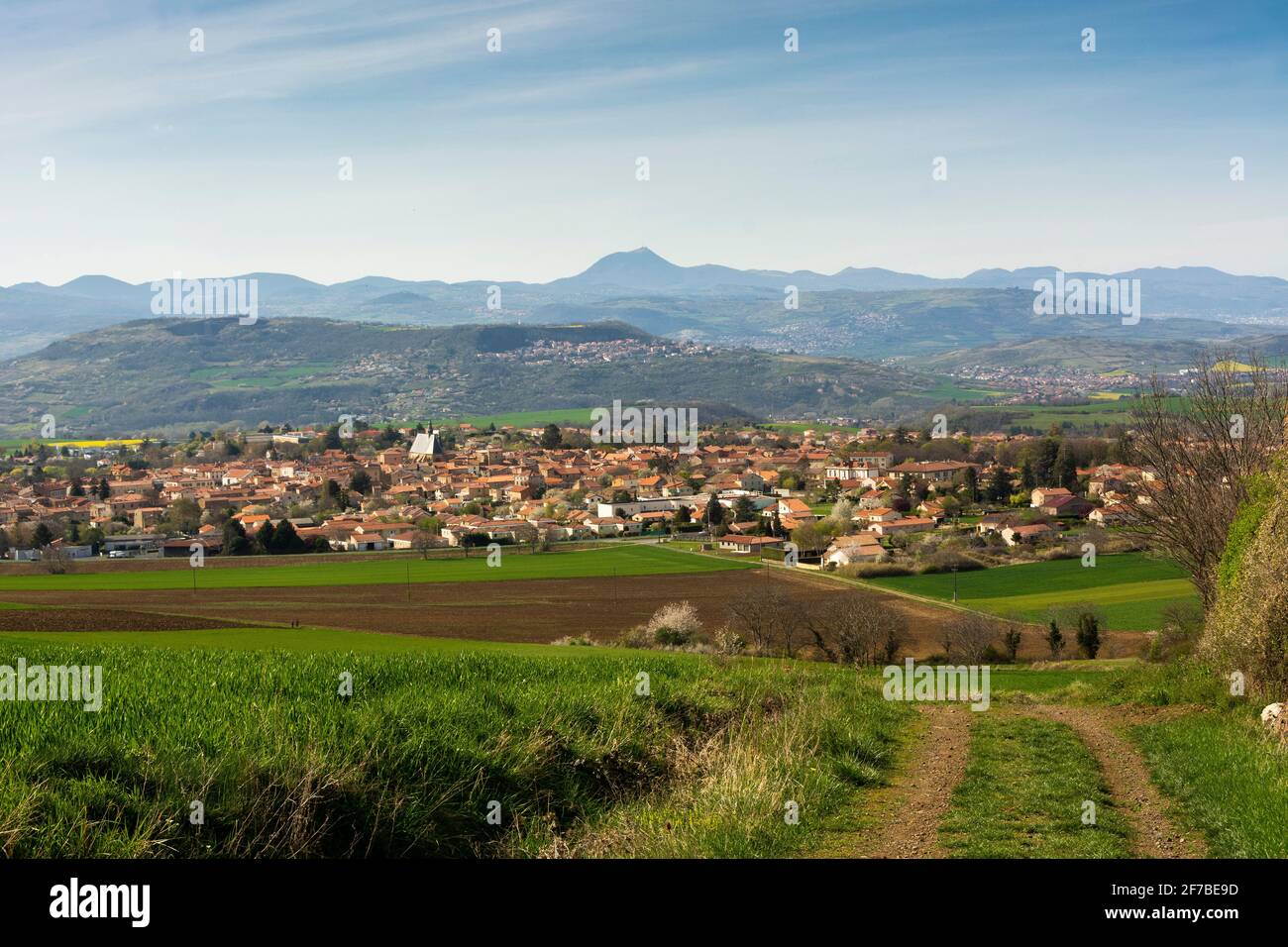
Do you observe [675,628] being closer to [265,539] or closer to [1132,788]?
[1132,788]

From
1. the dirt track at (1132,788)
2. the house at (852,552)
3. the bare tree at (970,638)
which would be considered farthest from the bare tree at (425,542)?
the dirt track at (1132,788)

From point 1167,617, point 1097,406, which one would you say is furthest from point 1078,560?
point 1097,406

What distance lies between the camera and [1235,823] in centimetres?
747

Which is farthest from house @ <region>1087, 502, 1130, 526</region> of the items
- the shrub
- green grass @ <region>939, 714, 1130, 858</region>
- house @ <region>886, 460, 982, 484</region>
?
green grass @ <region>939, 714, 1130, 858</region>

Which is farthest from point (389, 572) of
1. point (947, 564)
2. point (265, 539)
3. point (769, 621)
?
point (947, 564)

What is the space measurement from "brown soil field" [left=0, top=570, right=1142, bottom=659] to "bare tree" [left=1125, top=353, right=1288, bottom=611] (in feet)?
27.8

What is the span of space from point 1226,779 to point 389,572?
48473 mm

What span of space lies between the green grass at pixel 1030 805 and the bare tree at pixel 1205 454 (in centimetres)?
1480

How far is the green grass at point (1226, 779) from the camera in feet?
23.2

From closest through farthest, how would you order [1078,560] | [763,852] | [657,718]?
[763,852]
[657,718]
[1078,560]

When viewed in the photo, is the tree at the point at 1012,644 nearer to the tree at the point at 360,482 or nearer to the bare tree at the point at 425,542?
the bare tree at the point at 425,542
